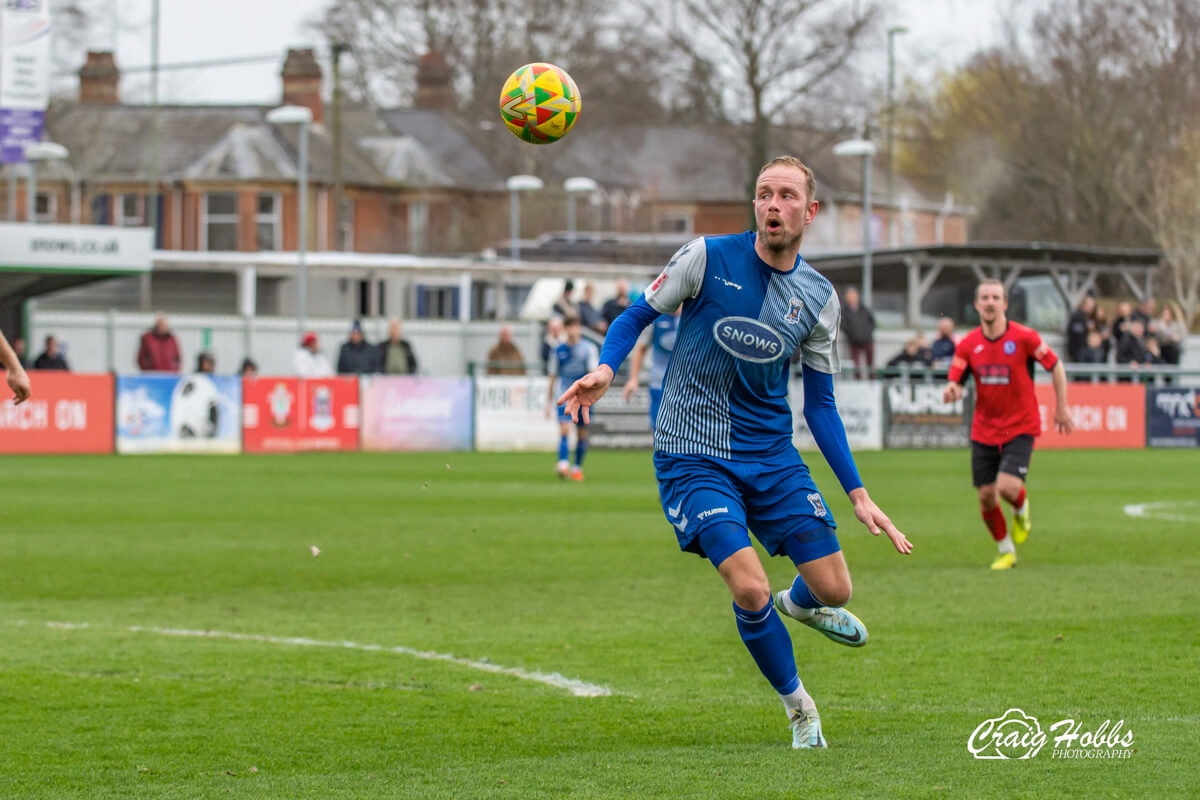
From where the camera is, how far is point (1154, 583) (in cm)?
1109

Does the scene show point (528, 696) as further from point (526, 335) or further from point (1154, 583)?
point (526, 335)

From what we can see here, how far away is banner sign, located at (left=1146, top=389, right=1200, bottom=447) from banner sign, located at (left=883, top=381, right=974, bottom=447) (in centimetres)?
388

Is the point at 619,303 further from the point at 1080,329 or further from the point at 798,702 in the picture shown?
the point at 798,702

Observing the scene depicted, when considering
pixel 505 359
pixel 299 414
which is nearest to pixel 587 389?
pixel 299 414

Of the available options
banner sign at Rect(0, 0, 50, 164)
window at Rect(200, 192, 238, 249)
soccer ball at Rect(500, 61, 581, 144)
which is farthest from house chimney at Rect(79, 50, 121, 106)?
soccer ball at Rect(500, 61, 581, 144)

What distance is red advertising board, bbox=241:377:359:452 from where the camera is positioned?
26688 mm

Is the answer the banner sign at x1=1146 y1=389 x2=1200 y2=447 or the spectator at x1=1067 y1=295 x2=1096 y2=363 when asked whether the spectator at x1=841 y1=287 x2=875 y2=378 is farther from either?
the banner sign at x1=1146 y1=389 x2=1200 y2=447

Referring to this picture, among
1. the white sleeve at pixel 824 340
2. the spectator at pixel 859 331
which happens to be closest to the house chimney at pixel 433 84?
the spectator at pixel 859 331

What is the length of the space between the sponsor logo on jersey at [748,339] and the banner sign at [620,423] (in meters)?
21.4

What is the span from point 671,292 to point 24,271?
2594cm

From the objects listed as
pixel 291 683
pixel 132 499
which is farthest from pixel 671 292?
pixel 132 499

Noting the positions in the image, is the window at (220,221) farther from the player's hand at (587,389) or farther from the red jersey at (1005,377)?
the player's hand at (587,389)

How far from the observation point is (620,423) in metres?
28.3

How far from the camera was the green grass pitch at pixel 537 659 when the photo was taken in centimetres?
574
